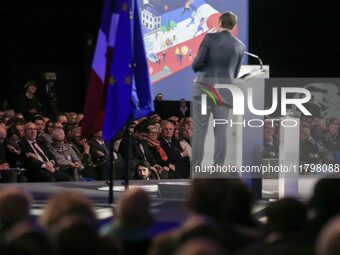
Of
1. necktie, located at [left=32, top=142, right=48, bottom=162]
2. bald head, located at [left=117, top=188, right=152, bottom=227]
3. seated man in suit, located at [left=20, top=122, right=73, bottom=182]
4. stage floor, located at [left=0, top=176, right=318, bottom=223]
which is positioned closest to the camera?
bald head, located at [left=117, top=188, right=152, bottom=227]

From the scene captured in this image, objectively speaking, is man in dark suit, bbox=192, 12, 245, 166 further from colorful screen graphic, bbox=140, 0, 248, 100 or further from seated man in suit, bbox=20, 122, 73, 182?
colorful screen graphic, bbox=140, 0, 248, 100

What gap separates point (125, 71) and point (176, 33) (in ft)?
22.0

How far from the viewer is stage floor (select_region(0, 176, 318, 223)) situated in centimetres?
566

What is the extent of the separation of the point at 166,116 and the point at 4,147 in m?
4.36

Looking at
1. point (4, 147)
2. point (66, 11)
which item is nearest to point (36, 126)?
point (4, 147)

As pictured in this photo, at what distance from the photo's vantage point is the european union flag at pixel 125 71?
642 cm

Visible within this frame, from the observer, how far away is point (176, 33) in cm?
1306

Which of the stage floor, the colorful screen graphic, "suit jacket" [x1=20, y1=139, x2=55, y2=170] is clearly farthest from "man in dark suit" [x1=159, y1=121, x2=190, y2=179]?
the colorful screen graphic

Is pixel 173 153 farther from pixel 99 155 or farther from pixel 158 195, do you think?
pixel 158 195

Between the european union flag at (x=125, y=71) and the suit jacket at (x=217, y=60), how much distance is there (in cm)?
46

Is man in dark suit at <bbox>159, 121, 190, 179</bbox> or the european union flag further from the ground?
the european union flag

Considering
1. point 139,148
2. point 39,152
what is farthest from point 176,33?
point 39,152

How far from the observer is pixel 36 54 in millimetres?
13945

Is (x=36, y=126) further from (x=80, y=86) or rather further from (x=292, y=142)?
(x=80, y=86)
